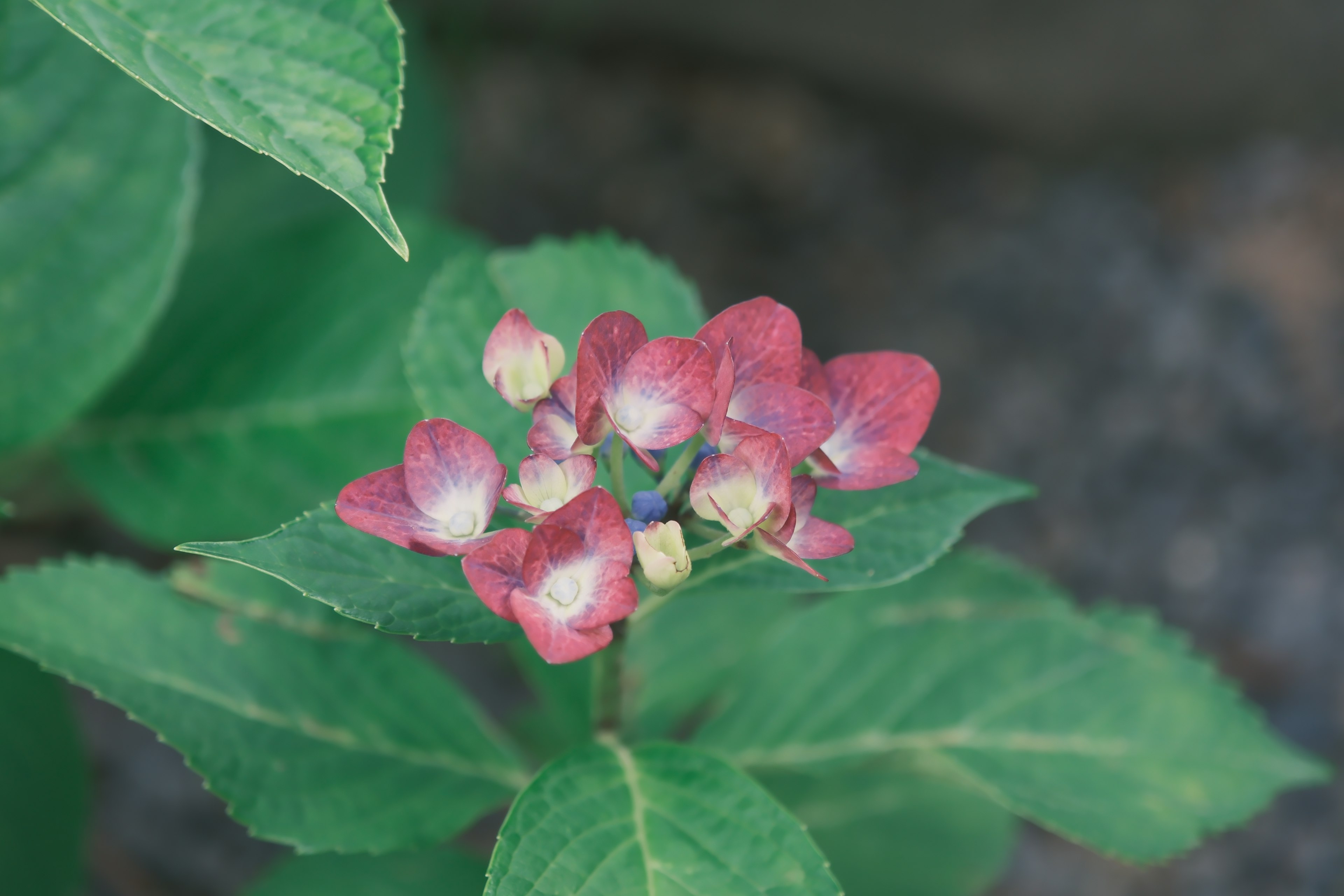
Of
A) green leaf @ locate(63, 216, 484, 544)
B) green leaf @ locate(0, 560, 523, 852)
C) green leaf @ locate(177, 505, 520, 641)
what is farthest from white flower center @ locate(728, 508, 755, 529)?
green leaf @ locate(63, 216, 484, 544)

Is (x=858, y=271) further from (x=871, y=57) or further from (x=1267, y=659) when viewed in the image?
(x=1267, y=659)

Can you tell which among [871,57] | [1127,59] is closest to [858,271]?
[871,57]

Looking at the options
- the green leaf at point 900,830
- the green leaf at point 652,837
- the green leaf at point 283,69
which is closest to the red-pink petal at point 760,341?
the green leaf at point 283,69

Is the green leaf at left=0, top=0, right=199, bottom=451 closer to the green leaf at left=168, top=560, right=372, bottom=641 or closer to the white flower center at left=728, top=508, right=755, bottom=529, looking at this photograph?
the green leaf at left=168, top=560, right=372, bottom=641

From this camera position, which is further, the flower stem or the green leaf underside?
the green leaf underside

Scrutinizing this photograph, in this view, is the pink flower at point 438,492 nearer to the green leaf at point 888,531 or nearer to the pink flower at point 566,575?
the pink flower at point 566,575

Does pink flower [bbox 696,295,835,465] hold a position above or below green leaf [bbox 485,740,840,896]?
above

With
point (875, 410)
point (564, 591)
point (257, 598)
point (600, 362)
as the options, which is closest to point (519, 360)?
point (600, 362)
